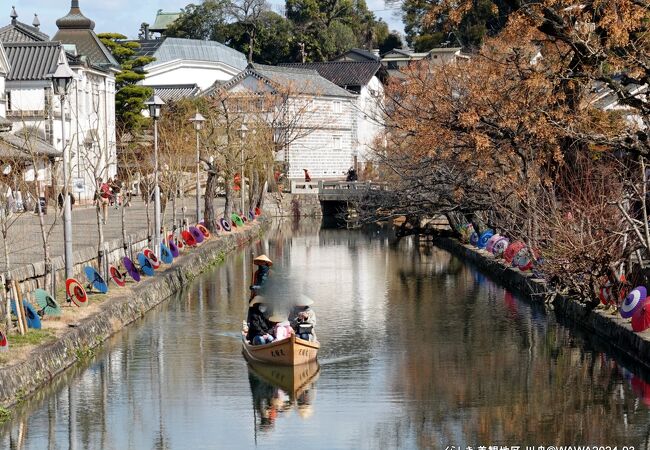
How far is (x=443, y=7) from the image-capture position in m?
25.7

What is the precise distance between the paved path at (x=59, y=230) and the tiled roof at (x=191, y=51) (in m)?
36.6

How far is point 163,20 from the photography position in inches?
4476

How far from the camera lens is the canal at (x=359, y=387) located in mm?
16812

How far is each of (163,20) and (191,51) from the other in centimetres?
2234

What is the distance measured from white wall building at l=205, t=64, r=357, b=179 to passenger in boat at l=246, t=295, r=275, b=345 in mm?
46431

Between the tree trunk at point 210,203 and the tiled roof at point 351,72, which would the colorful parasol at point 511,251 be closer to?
the tree trunk at point 210,203

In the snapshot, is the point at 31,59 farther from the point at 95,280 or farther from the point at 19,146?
the point at 95,280

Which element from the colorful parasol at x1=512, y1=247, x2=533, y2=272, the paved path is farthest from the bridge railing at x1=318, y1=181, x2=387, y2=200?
the colorful parasol at x1=512, y1=247, x2=533, y2=272

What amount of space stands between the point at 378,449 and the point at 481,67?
77.4ft

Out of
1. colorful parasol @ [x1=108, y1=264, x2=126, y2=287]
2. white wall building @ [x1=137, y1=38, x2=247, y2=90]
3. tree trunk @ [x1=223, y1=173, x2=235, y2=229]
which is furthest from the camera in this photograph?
white wall building @ [x1=137, y1=38, x2=247, y2=90]

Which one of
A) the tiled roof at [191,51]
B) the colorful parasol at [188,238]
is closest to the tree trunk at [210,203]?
the colorful parasol at [188,238]

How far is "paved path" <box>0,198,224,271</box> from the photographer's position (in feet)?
96.0

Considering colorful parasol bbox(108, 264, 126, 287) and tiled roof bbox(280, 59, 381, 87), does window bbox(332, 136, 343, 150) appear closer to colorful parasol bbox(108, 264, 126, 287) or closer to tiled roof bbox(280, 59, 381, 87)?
tiled roof bbox(280, 59, 381, 87)

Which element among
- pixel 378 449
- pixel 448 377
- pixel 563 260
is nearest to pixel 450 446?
pixel 378 449
